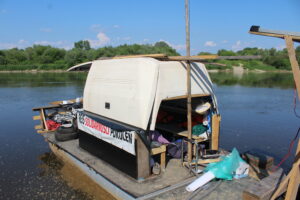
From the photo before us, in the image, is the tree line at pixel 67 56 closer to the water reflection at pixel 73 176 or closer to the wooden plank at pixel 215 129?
the water reflection at pixel 73 176

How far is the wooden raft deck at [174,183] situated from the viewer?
5352 mm

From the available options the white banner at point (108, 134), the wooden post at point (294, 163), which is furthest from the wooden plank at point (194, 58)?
the white banner at point (108, 134)

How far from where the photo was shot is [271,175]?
6.21 metres

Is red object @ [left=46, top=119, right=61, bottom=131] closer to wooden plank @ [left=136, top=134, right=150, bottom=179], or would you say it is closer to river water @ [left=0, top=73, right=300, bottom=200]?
river water @ [left=0, top=73, right=300, bottom=200]

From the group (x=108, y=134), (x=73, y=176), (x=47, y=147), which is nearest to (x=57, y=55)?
(x=47, y=147)

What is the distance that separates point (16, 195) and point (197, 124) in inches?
237

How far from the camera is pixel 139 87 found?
613 centimetres

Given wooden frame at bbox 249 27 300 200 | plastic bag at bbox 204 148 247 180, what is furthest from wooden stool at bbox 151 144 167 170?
wooden frame at bbox 249 27 300 200

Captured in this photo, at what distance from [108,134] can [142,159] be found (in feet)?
4.28

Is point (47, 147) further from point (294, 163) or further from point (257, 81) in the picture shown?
point (257, 81)

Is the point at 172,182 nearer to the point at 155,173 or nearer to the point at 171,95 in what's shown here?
the point at 155,173

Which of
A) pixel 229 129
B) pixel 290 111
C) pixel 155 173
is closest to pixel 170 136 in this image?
pixel 155 173

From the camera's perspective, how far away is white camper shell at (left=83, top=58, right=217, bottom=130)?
601 cm

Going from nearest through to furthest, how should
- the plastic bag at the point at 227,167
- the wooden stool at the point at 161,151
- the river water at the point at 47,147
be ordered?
the plastic bag at the point at 227,167, the wooden stool at the point at 161,151, the river water at the point at 47,147
